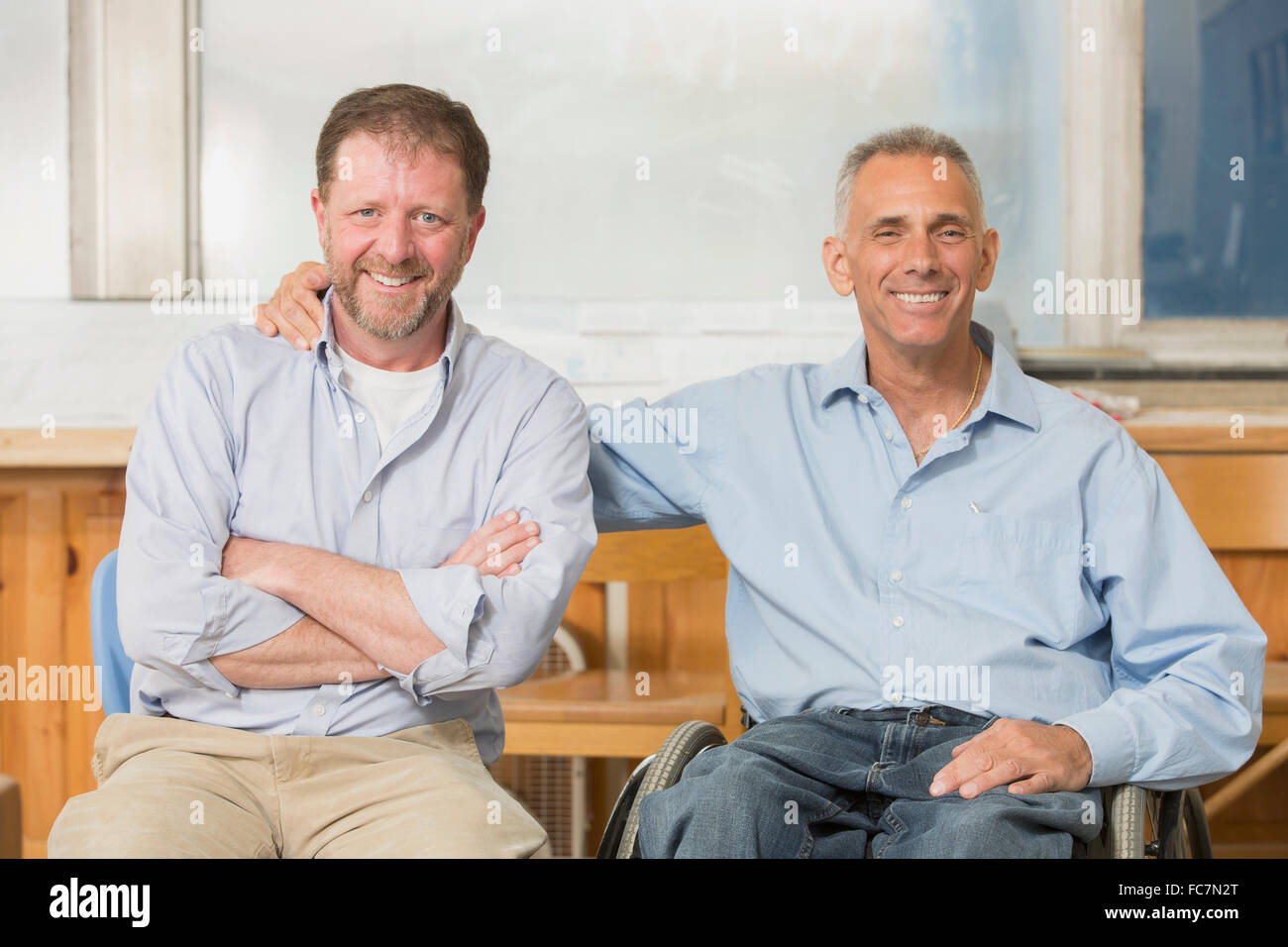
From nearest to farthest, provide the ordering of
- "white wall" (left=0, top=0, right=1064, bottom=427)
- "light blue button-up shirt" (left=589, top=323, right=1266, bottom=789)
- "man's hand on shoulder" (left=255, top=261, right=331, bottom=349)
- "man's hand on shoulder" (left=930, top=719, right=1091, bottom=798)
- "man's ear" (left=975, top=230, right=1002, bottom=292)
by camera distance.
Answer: "man's hand on shoulder" (left=930, top=719, right=1091, bottom=798) < "light blue button-up shirt" (left=589, top=323, right=1266, bottom=789) < "man's hand on shoulder" (left=255, top=261, right=331, bottom=349) < "man's ear" (left=975, top=230, right=1002, bottom=292) < "white wall" (left=0, top=0, right=1064, bottom=427)

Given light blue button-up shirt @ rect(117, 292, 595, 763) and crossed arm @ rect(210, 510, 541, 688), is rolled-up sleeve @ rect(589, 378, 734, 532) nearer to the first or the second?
light blue button-up shirt @ rect(117, 292, 595, 763)

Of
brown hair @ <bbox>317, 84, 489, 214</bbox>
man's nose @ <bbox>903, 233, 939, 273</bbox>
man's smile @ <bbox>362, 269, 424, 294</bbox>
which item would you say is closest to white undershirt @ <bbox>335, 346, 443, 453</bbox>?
Result: man's smile @ <bbox>362, 269, 424, 294</bbox>

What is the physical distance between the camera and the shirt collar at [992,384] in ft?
5.29

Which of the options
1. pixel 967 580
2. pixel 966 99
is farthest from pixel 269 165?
pixel 967 580

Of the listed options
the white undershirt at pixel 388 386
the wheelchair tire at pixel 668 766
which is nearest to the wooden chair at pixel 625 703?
the wheelchair tire at pixel 668 766

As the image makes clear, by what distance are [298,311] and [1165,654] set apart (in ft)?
3.92

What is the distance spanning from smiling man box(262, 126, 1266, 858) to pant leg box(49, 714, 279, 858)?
0.47 m

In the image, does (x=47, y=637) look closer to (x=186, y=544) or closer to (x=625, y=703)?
(x=625, y=703)

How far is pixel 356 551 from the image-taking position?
1.54 metres

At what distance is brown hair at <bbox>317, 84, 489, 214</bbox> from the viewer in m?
1.53

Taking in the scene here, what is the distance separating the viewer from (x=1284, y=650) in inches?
106
